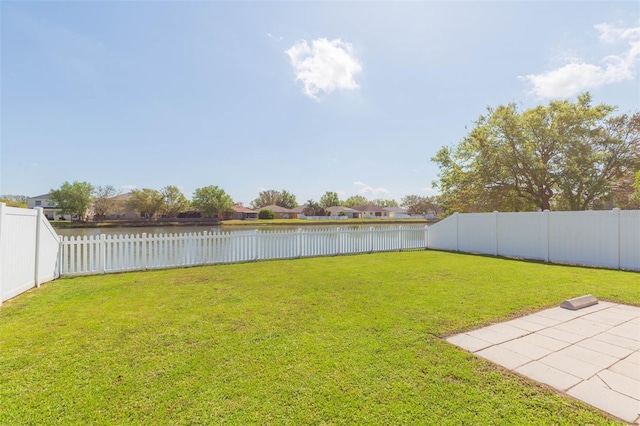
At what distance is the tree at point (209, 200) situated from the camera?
45.1 m

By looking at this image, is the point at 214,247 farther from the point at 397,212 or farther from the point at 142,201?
the point at 397,212

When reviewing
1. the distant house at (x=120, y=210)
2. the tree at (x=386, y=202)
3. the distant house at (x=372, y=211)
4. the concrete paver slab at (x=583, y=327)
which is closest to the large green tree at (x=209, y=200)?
the distant house at (x=120, y=210)

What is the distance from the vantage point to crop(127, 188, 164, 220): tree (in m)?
41.7

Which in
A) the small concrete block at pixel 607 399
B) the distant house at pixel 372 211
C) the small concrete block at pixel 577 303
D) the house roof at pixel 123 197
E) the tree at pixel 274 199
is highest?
the tree at pixel 274 199

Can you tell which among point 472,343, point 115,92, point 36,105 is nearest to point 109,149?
point 36,105

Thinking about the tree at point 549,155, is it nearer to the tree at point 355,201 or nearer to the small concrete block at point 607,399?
the small concrete block at point 607,399

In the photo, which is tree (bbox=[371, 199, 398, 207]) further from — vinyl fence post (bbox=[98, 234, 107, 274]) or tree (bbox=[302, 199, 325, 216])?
vinyl fence post (bbox=[98, 234, 107, 274])

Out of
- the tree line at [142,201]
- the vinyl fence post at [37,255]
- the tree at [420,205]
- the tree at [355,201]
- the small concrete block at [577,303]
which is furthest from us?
the tree at [355,201]

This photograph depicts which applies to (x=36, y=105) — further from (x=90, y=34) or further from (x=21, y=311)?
(x=21, y=311)

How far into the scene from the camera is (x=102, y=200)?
1666 inches

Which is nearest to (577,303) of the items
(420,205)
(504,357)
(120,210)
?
(504,357)

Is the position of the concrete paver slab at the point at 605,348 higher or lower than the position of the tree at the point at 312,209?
lower

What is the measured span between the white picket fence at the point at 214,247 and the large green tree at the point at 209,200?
122ft

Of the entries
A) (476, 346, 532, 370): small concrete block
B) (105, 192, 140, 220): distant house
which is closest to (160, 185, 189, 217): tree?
(105, 192, 140, 220): distant house
